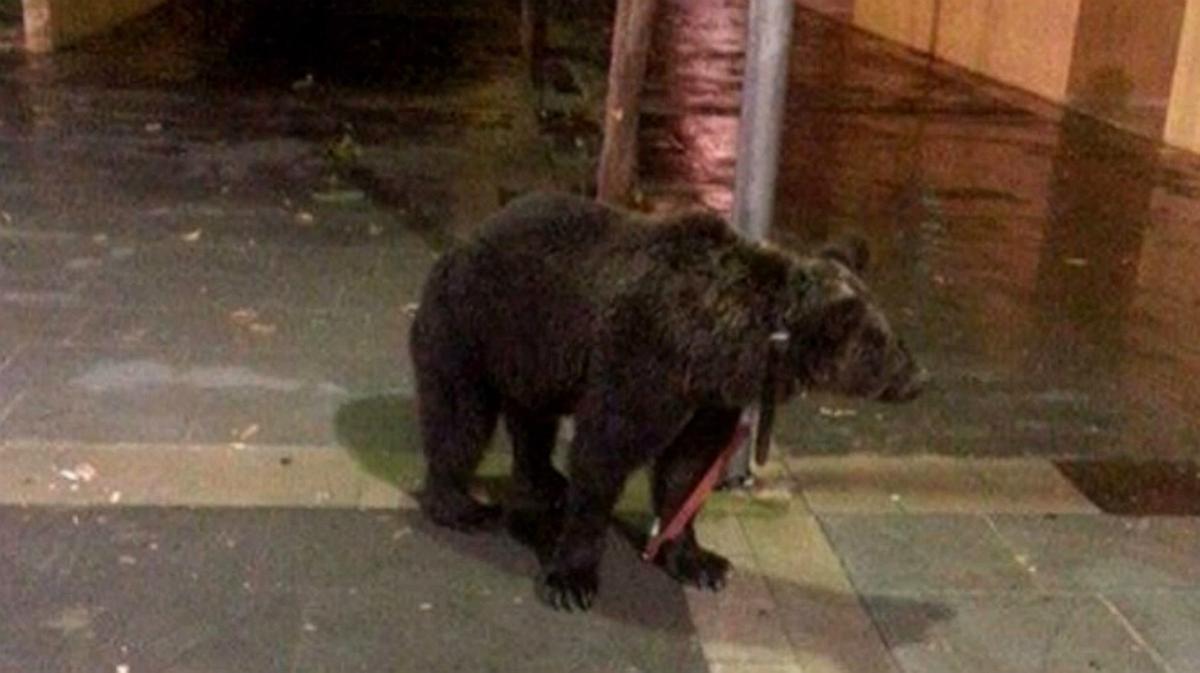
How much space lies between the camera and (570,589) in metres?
4.59

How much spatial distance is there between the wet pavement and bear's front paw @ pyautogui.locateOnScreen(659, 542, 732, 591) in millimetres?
66

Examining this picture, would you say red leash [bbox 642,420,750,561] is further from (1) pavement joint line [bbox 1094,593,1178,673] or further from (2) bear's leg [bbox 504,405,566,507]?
(1) pavement joint line [bbox 1094,593,1178,673]

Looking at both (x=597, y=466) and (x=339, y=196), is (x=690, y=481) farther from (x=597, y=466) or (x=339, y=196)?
(x=339, y=196)

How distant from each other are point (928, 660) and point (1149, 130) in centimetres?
1182

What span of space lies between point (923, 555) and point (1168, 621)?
780 millimetres

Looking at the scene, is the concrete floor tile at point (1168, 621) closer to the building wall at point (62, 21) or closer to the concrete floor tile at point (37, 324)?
the concrete floor tile at point (37, 324)

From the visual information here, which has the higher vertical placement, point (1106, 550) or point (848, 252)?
point (848, 252)

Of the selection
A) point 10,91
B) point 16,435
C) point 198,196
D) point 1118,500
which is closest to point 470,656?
point 16,435

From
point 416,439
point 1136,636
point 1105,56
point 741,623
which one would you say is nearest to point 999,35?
point 1105,56

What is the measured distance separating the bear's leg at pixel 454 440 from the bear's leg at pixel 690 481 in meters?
0.58

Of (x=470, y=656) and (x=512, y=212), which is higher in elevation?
(x=512, y=212)

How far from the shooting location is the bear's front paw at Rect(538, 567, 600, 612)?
4586 millimetres

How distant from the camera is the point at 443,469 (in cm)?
495

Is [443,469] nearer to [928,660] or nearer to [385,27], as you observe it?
[928,660]
